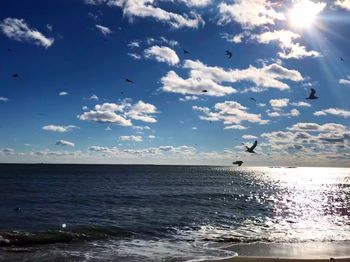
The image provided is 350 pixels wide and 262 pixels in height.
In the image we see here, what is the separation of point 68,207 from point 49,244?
19580mm

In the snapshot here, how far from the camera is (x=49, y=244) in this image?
928 inches

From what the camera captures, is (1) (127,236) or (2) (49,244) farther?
(1) (127,236)

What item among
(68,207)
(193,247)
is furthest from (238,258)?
(68,207)

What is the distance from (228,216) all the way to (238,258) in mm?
17810

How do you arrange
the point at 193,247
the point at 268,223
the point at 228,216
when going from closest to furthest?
1. the point at 193,247
2. the point at 268,223
3. the point at 228,216

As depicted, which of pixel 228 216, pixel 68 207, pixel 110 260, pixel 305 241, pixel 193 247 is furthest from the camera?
pixel 68 207

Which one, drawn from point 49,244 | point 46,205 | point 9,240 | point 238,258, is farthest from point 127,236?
point 46,205

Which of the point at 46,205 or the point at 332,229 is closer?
the point at 332,229

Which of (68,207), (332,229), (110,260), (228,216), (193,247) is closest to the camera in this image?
(110,260)

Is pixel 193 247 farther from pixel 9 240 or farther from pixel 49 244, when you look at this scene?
pixel 9 240

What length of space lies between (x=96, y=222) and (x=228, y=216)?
37.2 feet

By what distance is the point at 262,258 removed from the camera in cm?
1956

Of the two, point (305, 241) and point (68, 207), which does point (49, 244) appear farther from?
point (68, 207)

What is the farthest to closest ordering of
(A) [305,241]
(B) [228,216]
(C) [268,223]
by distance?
1. (B) [228,216]
2. (C) [268,223]
3. (A) [305,241]
